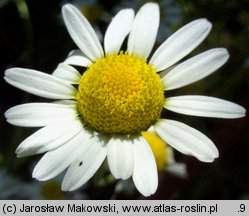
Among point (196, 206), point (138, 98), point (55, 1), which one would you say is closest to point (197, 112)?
point (138, 98)

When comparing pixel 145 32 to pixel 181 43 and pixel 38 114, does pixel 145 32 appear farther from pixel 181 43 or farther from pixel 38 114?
pixel 38 114

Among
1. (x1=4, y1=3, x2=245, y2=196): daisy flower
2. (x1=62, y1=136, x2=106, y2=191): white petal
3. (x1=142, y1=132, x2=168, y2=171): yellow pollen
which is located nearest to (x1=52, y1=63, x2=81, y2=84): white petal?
(x1=4, y1=3, x2=245, y2=196): daisy flower

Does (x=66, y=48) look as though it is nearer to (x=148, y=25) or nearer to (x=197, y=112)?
(x=148, y=25)

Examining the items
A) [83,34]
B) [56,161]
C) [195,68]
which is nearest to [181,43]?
[195,68]

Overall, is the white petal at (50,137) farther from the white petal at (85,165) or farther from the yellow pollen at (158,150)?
the yellow pollen at (158,150)

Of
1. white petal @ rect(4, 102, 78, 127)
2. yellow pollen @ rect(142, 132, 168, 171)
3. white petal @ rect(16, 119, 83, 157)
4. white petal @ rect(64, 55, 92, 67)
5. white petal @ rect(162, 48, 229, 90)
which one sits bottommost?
yellow pollen @ rect(142, 132, 168, 171)

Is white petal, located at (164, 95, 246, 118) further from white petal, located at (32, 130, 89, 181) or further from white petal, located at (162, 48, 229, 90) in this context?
white petal, located at (32, 130, 89, 181)

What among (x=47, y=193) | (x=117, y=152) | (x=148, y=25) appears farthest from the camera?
(x=47, y=193)
